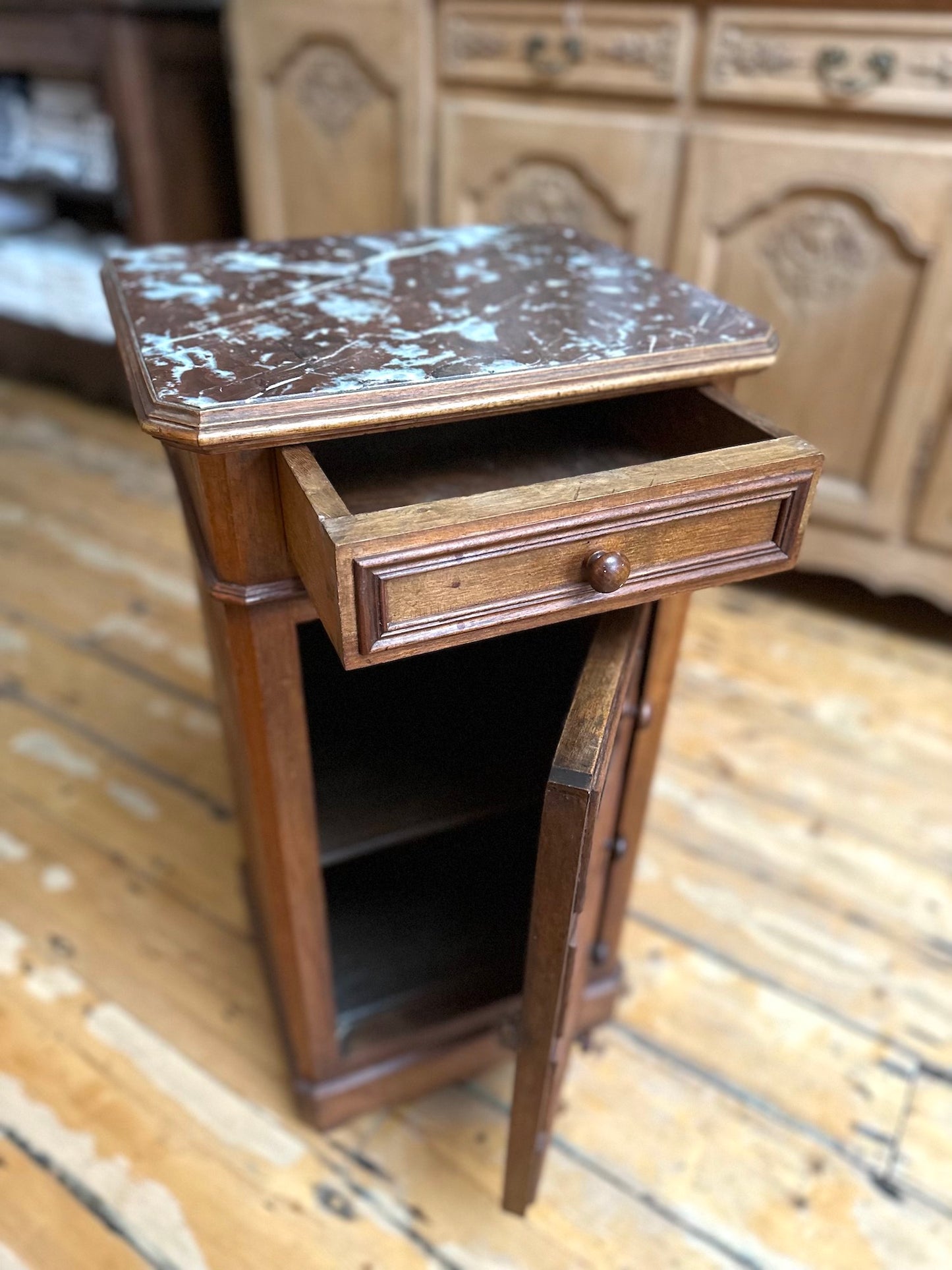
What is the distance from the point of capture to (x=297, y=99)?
1810 millimetres

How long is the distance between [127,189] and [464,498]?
198 centimetres

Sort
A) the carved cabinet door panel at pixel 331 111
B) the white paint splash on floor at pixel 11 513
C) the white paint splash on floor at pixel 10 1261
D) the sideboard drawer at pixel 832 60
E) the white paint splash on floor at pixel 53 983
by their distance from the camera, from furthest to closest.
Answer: the white paint splash on floor at pixel 11 513 → the carved cabinet door panel at pixel 331 111 → the sideboard drawer at pixel 832 60 → the white paint splash on floor at pixel 53 983 → the white paint splash on floor at pixel 10 1261

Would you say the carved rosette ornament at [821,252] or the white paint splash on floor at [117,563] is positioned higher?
the carved rosette ornament at [821,252]

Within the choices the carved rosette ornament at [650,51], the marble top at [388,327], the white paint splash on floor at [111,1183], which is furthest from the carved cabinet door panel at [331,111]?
the white paint splash on floor at [111,1183]

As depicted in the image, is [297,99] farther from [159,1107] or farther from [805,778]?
[159,1107]

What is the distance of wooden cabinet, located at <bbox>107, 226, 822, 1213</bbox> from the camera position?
55cm

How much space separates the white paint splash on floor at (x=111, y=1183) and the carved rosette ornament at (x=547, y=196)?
150 cm

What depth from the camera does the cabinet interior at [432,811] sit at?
2.76 ft

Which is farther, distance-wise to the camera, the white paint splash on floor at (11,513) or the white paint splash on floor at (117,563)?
the white paint splash on floor at (11,513)

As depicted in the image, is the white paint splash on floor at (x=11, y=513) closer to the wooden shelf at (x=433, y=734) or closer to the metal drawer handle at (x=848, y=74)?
the wooden shelf at (x=433, y=734)

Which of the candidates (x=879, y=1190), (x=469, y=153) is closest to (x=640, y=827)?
(x=879, y=1190)

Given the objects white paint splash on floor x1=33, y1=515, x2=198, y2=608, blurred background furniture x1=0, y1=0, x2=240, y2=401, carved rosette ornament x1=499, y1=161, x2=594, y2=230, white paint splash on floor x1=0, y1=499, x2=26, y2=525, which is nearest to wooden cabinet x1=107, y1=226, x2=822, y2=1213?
carved rosette ornament x1=499, y1=161, x2=594, y2=230

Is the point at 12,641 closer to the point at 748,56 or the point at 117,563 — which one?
the point at 117,563

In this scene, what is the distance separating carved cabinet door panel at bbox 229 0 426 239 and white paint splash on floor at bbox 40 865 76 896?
1.31 metres
